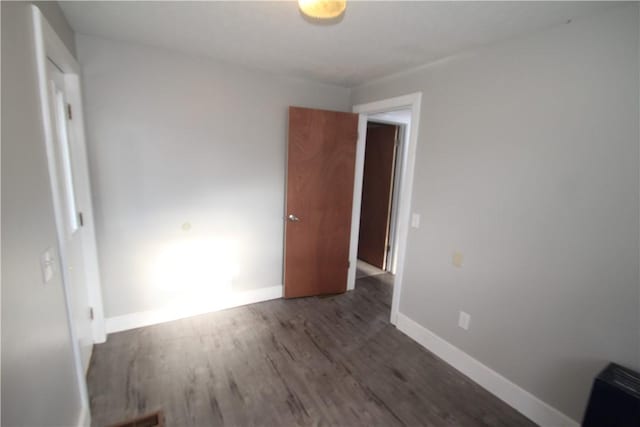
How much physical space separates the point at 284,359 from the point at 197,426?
2.29ft

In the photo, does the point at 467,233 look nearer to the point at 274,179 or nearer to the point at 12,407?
the point at 274,179

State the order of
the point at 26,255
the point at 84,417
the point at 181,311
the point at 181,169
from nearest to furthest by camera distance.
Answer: the point at 26,255 → the point at 84,417 → the point at 181,169 → the point at 181,311

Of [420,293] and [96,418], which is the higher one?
[420,293]

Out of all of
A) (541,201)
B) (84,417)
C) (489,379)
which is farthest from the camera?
(489,379)

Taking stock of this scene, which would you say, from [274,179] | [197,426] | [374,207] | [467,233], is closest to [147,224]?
[274,179]

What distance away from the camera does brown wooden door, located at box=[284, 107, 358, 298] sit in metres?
2.79

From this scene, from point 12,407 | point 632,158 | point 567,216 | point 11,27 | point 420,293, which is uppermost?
point 11,27

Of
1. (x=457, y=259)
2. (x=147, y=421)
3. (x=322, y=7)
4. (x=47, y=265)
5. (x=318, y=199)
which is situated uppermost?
(x=322, y=7)

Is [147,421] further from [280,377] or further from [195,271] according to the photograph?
[195,271]

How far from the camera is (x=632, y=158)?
4.33 ft

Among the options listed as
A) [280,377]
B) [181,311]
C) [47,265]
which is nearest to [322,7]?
[47,265]

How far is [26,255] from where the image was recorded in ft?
3.35

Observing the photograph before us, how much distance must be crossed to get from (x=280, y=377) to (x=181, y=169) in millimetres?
1794

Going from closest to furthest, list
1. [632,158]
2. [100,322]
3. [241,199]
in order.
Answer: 1. [632,158]
2. [100,322]
3. [241,199]
